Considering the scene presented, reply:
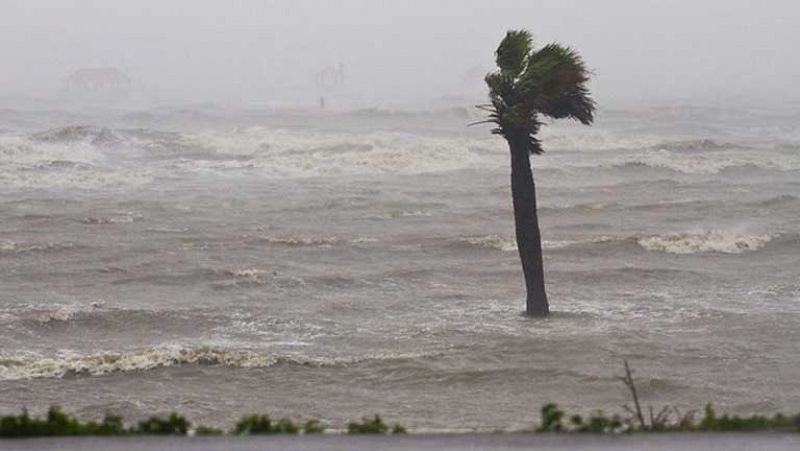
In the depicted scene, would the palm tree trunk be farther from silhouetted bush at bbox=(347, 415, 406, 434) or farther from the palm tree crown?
silhouetted bush at bbox=(347, 415, 406, 434)

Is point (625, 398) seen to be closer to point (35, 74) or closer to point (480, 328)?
point (480, 328)

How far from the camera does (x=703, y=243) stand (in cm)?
2619

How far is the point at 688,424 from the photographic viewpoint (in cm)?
632

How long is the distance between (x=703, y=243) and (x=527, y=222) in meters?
9.06

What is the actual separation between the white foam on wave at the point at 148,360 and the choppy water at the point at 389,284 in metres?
0.04

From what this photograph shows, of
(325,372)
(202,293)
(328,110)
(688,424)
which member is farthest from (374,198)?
(328,110)

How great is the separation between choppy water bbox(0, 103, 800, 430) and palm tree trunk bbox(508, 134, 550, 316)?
36 centimetres

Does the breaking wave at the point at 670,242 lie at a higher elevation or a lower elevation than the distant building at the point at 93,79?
→ lower

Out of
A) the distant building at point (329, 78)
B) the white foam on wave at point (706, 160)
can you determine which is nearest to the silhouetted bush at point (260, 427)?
the white foam on wave at point (706, 160)

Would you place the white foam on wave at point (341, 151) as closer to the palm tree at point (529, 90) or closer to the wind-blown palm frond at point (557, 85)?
the palm tree at point (529, 90)

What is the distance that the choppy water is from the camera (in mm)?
14977

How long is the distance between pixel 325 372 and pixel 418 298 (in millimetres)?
5177

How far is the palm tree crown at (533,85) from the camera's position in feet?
56.0

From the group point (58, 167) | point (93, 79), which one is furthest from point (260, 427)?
point (93, 79)
